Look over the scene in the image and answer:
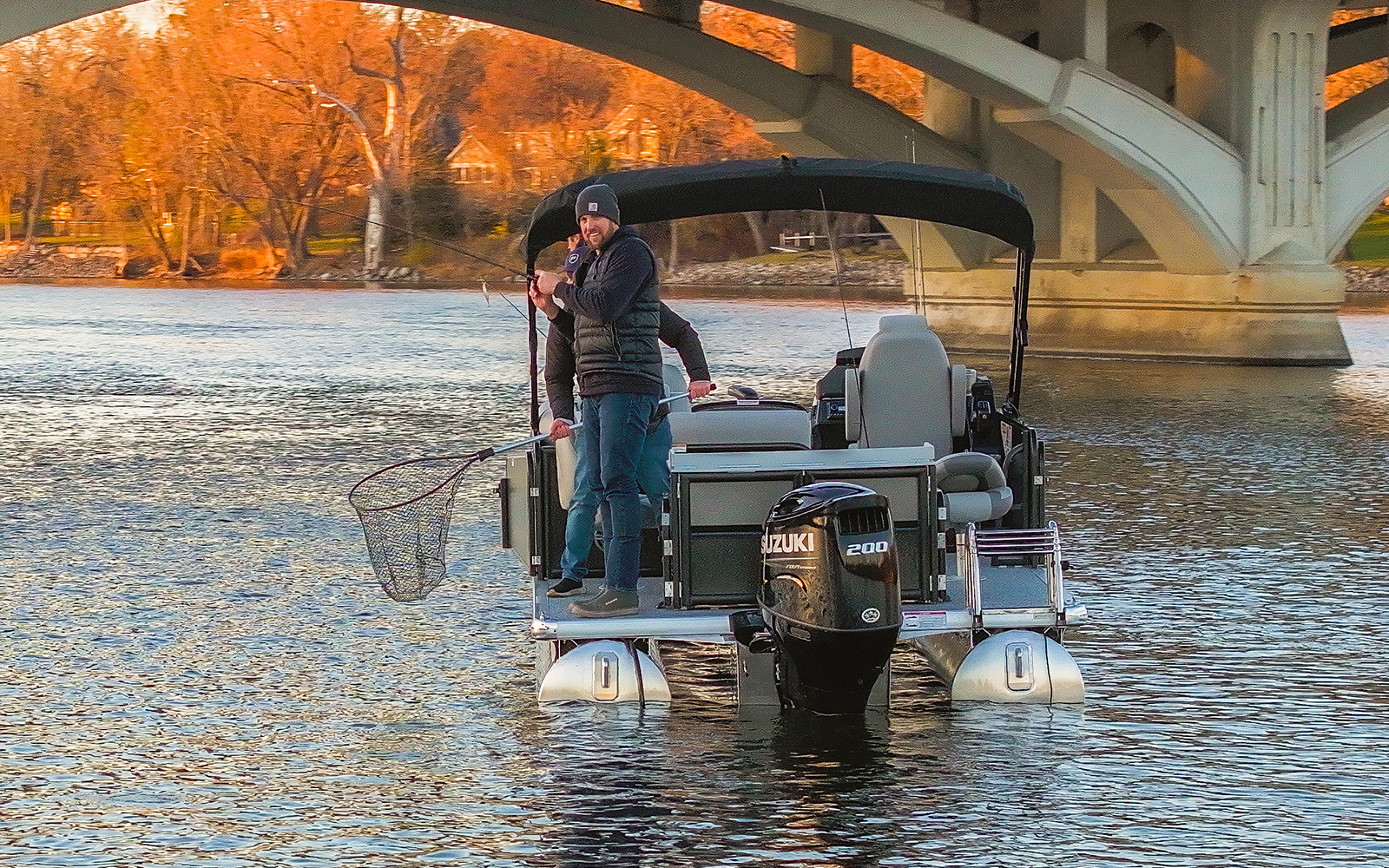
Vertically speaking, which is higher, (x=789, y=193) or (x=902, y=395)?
(x=789, y=193)

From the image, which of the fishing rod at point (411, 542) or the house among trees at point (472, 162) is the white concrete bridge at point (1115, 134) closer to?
the fishing rod at point (411, 542)

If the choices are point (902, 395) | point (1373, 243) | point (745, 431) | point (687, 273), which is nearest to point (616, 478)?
point (745, 431)

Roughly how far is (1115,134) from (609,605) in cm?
2341

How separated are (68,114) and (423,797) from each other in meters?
90.4

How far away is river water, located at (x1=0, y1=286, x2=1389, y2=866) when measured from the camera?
24.1 feet

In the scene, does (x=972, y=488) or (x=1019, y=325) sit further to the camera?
(x=1019, y=325)

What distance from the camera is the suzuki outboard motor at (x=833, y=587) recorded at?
8.13m

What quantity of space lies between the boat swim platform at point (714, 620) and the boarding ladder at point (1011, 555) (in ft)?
0.05

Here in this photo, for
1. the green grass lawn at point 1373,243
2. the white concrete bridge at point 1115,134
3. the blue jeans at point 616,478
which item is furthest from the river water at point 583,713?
the green grass lawn at point 1373,243

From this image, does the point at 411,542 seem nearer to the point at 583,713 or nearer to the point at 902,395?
the point at 583,713

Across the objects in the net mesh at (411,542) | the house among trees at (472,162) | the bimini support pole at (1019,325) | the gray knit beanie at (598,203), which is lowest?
the net mesh at (411,542)

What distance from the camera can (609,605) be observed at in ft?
29.5

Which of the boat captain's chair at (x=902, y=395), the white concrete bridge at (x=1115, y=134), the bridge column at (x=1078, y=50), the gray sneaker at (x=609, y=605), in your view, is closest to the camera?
the gray sneaker at (x=609, y=605)

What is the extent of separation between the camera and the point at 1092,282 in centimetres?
3484
